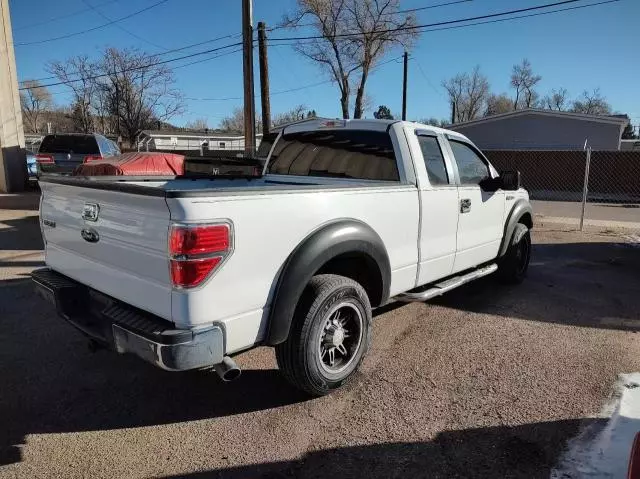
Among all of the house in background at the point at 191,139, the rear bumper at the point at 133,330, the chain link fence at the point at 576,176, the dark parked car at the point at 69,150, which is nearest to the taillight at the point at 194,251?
the rear bumper at the point at 133,330

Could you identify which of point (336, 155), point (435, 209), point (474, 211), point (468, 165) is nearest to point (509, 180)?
point (468, 165)

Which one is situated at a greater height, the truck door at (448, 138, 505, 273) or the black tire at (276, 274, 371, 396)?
the truck door at (448, 138, 505, 273)

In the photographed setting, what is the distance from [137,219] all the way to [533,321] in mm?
4160

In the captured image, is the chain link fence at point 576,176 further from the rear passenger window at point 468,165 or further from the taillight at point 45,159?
the taillight at point 45,159

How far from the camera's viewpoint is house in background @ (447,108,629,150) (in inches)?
1117

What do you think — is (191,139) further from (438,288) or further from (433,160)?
(438,288)

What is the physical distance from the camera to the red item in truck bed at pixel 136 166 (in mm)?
8359

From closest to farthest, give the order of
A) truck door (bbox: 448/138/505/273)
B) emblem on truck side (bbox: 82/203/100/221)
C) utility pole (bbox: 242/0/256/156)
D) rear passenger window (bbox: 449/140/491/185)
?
emblem on truck side (bbox: 82/203/100/221) < truck door (bbox: 448/138/505/273) < rear passenger window (bbox: 449/140/491/185) < utility pole (bbox: 242/0/256/156)

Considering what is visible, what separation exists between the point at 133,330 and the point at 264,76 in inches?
688

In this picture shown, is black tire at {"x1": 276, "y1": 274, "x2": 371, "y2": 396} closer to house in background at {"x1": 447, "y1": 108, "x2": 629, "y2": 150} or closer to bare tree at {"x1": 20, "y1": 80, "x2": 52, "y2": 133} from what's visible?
house in background at {"x1": 447, "y1": 108, "x2": 629, "y2": 150}

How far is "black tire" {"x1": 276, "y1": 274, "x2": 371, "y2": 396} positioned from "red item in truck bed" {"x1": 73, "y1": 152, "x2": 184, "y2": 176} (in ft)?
18.8

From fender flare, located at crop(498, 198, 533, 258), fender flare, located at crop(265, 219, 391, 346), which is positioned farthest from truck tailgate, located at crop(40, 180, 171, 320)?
fender flare, located at crop(498, 198, 533, 258)

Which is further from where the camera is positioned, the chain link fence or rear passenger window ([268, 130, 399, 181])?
the chain link fence

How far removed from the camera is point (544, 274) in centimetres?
724
